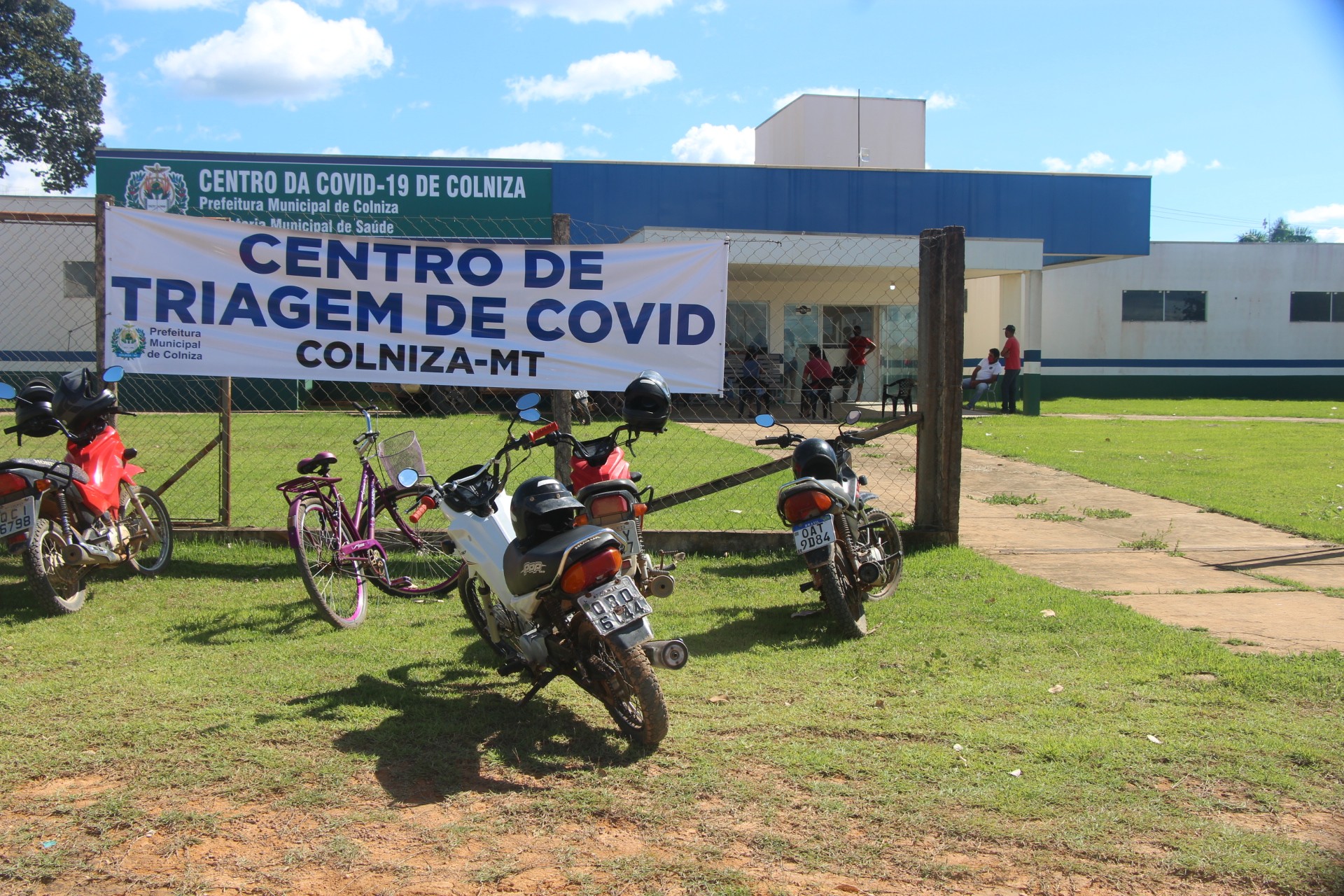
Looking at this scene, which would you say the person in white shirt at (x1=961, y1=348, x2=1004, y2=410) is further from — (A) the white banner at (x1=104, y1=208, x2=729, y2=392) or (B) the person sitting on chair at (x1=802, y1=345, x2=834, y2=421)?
(A) the white banner at (x1=104, y1=208, x2=729, y2=392)

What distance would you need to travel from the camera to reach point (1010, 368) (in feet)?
73.2

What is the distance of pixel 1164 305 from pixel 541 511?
30550 mm

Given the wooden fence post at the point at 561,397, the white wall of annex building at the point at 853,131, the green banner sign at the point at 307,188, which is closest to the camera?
the wooden fence post at the point at 561,397

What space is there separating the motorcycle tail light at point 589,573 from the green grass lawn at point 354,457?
423 cm

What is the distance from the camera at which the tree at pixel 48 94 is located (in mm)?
44312

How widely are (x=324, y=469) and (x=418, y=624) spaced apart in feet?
3.28

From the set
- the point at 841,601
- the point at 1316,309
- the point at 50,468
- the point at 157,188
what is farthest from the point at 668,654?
the point at 1316,309

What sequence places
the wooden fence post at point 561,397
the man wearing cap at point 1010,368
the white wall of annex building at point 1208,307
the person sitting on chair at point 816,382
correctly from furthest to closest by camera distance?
the white wall of annex building at point 1208,307, the man wearing cap at point 1010,368, the person sitting on chair at point 816,382, the wooden fence post at point 561,397

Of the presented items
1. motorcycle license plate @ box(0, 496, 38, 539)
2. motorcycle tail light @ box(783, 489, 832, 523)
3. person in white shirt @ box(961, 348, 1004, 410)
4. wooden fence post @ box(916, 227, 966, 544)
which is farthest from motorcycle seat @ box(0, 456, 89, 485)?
→ person in white shirt @ box(961, 348, 1004, 410)

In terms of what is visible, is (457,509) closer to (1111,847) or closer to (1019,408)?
(1111,847)

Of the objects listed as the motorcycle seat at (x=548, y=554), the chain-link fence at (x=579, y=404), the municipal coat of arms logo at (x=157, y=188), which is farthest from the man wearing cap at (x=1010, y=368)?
the motorcycle seat at (x=548, y=554)

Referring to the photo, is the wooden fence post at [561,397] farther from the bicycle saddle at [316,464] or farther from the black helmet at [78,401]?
the black helmet at [78,401]

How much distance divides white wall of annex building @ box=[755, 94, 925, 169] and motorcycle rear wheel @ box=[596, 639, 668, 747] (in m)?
26.6

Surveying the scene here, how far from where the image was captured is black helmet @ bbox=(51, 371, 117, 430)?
6.39 m
